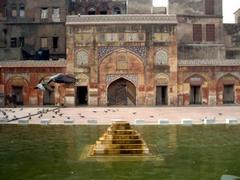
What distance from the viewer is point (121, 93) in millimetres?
37469

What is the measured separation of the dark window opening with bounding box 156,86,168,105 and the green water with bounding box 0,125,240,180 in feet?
61.1

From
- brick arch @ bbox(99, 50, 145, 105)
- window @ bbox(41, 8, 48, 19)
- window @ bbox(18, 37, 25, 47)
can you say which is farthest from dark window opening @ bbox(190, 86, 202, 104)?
window @ bbox(18, 37, 25, 47)

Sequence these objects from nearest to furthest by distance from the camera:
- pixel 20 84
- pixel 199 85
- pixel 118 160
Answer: pixel 118 160
pixel 199 85
pixel 20 84

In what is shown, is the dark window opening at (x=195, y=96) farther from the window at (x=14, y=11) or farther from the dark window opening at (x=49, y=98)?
the window at (x=14, y=11)

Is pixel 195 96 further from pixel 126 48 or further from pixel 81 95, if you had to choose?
pixel 81 95

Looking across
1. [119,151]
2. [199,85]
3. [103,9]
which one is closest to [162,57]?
[199,85]

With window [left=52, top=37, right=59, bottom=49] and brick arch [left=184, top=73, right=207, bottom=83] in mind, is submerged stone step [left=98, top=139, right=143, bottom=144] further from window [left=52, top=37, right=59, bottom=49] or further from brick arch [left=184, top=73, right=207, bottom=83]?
window [left=52, top=37, right=59, bottom=49]

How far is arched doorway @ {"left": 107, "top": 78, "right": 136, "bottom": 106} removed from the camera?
37.0 metres

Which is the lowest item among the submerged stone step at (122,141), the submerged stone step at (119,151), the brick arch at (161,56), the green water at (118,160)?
the green water at (118,160)

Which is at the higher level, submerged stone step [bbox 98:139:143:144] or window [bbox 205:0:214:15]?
window [bbox 205:0:214:15]

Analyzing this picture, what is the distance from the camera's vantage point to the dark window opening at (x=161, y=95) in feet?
121

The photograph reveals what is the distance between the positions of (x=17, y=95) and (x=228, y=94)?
1737cm

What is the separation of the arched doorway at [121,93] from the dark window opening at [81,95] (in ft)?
6.32

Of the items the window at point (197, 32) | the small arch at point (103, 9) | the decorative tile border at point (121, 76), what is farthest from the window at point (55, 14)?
the window at point (197, 32)
